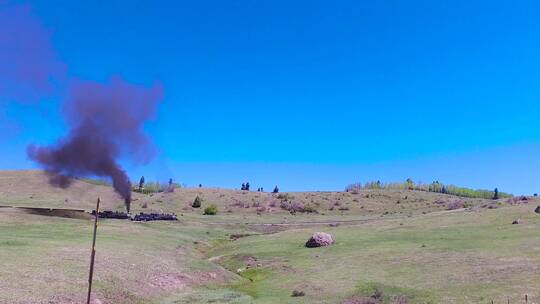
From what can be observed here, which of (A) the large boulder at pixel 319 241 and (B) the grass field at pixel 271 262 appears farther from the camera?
(A) the large boulder at pixel 319 241

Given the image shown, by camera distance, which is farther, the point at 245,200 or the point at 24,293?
the point at 245,200

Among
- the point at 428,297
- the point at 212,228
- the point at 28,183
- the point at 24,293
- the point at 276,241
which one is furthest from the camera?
the point at 28,183

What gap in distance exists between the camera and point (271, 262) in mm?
47281

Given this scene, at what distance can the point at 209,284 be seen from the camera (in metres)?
37.9

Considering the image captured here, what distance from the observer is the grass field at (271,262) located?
29.6 metres

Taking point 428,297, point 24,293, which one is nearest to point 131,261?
point 24,293

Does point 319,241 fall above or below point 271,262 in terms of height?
above

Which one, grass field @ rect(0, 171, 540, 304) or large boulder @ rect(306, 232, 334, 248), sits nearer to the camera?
grass field @ rect(0, 171, 540, 304)

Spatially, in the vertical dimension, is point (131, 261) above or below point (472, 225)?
below

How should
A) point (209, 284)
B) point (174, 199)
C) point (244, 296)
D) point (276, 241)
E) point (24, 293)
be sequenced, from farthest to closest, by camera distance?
point (174, 199) → point (276, 241) → point (209, 284) → point (244, 296) → point (24, 293)

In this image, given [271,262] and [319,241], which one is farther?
[319,241]

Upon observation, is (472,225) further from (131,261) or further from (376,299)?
(131,261)

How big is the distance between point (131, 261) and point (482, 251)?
94.6ft

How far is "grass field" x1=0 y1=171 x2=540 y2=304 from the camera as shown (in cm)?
2956
